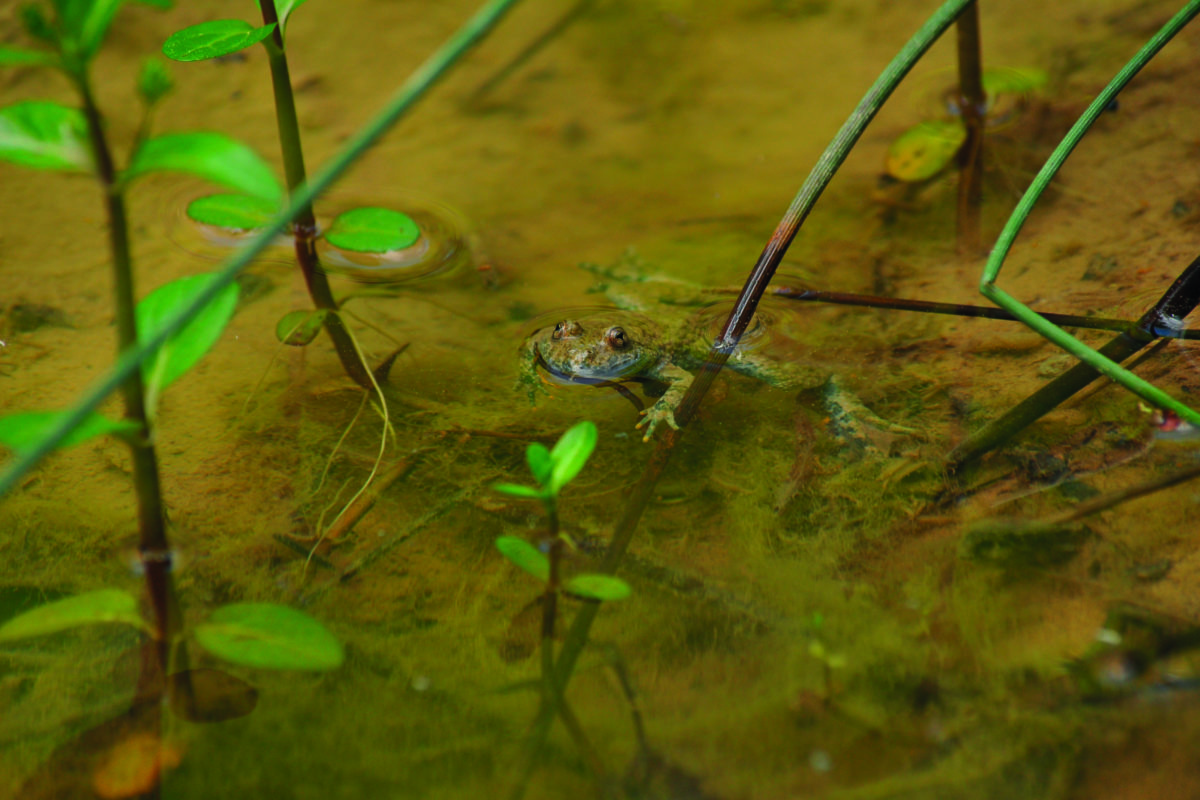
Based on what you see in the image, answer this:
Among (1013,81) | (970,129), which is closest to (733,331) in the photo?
(970,129)

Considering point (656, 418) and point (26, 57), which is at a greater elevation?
point (26, 57)

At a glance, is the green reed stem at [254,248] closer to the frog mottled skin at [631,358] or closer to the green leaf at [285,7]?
the green leaf at [285,7]

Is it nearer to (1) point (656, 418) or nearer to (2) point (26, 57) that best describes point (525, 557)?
(1) point (656, 418)

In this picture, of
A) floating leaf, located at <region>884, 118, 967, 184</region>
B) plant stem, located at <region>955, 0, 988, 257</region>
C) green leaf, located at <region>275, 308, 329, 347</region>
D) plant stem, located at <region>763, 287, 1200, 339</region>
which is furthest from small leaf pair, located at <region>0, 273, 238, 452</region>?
floating leaf, located at <region>884, 118, 967, 184</region>

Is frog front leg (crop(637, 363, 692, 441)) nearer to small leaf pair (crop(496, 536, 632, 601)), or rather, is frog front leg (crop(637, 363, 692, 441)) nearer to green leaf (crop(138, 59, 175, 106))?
small leaf pair (crop(496, 536, 632, 601))

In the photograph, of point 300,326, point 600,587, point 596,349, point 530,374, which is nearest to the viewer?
point 600,587

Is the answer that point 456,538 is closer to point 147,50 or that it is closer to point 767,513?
point 767,513

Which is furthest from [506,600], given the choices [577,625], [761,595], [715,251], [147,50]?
[147,50]
